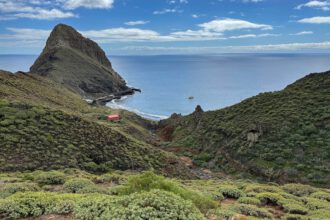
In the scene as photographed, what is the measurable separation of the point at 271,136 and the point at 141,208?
87.0 ft

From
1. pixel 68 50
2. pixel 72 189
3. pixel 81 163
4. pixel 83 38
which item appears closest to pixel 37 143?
pixel 81 163

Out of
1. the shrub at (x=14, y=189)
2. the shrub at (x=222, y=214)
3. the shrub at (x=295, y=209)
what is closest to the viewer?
the shrub at (x=222, y=214)

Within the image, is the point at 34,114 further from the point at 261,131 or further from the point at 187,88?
the point at 187,88

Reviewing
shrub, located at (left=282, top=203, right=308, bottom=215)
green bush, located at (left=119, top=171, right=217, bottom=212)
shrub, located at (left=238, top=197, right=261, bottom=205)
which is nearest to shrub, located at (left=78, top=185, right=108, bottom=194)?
green bush, located at (left=119, top=171, right=217, bottom=212)

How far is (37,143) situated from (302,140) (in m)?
21.7

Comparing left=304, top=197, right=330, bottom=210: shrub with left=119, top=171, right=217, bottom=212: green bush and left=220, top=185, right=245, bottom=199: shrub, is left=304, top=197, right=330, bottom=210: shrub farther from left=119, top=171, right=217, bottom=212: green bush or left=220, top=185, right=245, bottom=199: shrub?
left=119, top=171, right=217, bottom=212: green bush

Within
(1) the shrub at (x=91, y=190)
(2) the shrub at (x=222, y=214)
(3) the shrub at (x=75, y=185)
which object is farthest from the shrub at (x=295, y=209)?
(3) the shrub at (x=75, y=185)

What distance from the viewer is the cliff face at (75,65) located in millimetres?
112875

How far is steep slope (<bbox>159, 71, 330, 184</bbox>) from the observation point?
26141 mm

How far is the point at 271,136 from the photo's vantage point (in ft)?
101

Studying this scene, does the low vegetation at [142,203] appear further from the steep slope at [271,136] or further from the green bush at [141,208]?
the steep slope at [271,136]

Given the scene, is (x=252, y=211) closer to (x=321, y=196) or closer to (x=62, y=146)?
(x=321, y=196)

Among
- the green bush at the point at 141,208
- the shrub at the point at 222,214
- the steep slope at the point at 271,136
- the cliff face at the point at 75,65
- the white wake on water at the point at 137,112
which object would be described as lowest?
the white wake on water at the point at 137,112

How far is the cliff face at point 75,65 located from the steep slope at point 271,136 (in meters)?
70.2
